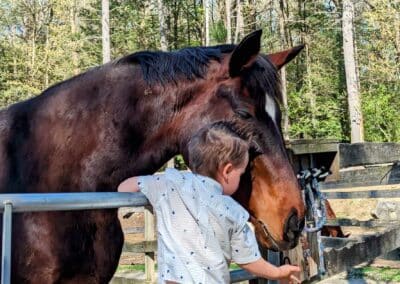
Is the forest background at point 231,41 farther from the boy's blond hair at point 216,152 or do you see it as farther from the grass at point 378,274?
the boy's blond hair at point 216,152

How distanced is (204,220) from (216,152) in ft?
0.70

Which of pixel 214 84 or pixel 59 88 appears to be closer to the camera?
pixel 214 84

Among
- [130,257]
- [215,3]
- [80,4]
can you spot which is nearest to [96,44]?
[80,4]

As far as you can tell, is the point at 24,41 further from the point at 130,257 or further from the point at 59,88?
the point at 59,88

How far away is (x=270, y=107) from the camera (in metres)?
1.90

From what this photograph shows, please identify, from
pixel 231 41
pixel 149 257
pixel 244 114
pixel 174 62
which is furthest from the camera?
pixel 231 41

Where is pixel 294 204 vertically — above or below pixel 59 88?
below

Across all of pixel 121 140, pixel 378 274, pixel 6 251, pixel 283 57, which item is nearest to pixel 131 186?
pixel 121 140

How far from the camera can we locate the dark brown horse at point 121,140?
69.6 inches

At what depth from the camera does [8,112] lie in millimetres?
2082

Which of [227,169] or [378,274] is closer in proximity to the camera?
[227,169]

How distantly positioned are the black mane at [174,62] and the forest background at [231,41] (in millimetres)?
16565

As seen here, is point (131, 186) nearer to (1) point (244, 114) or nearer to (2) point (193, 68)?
(1) point (244, 114)

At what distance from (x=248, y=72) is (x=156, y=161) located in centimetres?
48
